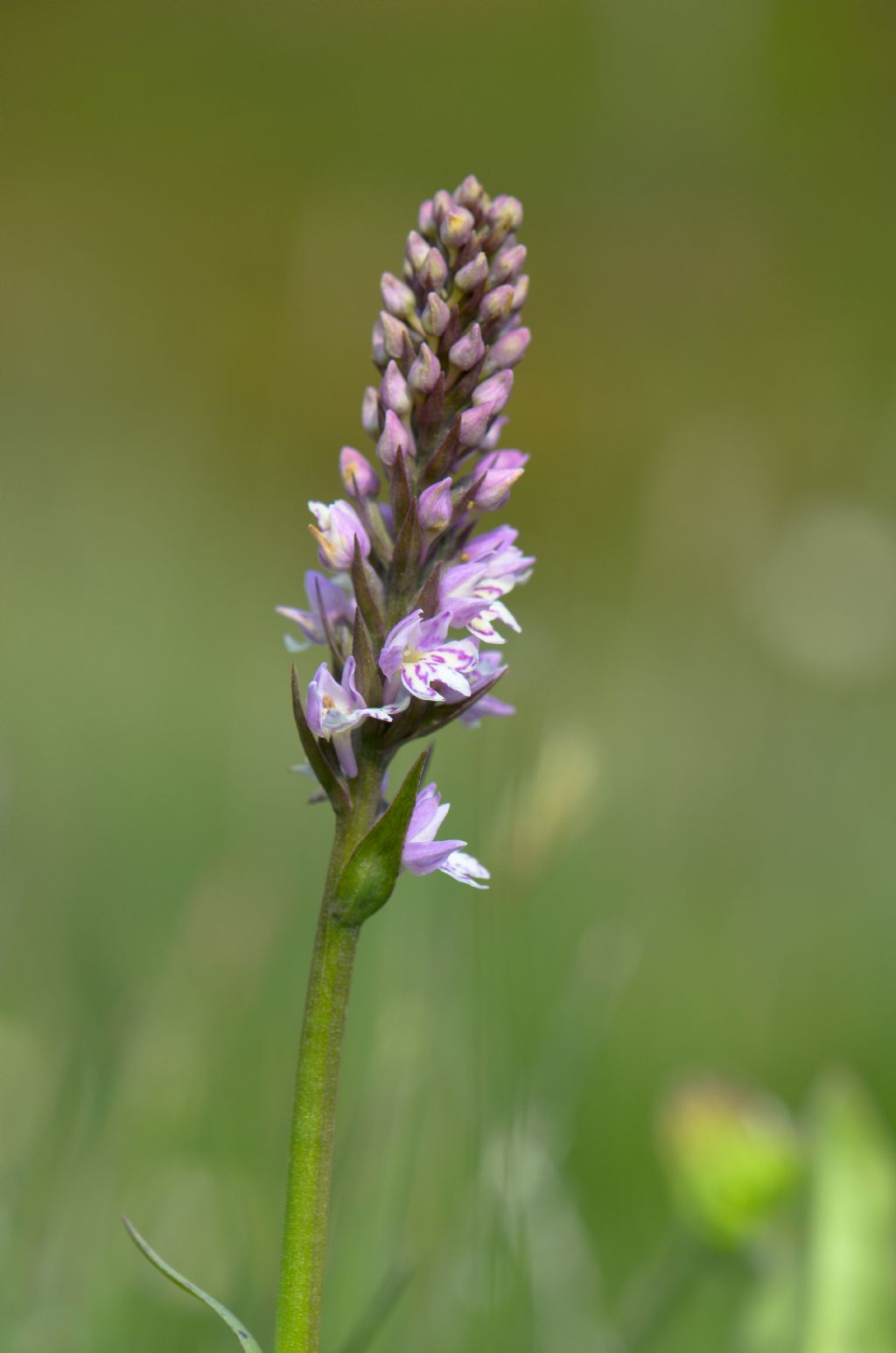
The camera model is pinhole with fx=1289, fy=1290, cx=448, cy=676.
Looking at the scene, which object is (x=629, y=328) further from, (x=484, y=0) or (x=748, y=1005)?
(x=748, y=1005)

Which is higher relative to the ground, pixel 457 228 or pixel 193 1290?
pixel 457 228

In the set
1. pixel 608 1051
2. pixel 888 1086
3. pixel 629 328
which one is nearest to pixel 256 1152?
pixel 608 1051

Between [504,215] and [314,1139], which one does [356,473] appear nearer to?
[504,215]

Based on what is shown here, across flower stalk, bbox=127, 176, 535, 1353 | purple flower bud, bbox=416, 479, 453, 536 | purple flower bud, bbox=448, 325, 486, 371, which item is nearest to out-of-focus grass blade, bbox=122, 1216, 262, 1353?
flower stalk, bbox=127, 176, 535, 1353

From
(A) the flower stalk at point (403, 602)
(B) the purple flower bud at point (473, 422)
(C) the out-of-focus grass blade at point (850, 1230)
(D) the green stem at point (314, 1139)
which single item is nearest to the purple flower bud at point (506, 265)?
(A) the flower stalk at point (403, 602)

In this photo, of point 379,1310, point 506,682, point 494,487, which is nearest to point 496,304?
point 494,487

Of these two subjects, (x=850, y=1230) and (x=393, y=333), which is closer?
(x=393, y=333)
